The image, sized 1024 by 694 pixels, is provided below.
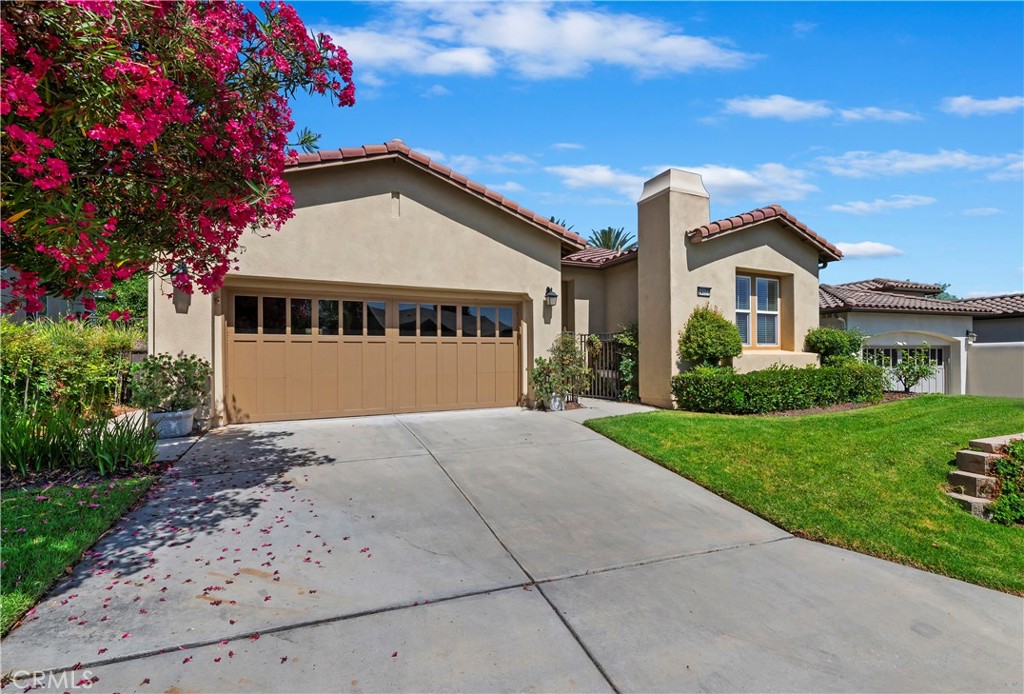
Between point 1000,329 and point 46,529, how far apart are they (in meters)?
28.0

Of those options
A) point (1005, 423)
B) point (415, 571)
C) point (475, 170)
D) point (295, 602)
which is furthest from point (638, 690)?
point (475, 170)

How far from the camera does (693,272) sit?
1118 centimetres

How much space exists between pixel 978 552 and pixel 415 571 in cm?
496

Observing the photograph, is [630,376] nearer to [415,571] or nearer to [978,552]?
[978,552]

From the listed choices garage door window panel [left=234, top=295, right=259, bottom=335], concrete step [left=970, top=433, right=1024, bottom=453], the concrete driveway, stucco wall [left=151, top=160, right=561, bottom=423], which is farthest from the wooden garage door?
concrete step [left=970, top=433, right=1024, bottom=453]

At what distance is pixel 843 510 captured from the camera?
5.09 m

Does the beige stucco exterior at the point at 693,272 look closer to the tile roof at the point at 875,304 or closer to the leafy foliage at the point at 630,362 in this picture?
the leafy foliage at the point at 630,362

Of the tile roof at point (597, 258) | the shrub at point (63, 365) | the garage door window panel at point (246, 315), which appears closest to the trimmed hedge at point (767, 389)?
the tile roof at point (597, 258)

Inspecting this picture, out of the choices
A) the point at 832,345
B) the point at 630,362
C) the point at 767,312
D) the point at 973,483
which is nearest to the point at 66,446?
the point at 973,483

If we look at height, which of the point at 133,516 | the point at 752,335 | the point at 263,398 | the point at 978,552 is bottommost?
the point at 978,552

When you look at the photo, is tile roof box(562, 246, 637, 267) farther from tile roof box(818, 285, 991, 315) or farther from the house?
tile roof box(818, 285, 991, 315)

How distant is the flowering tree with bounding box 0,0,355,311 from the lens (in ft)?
8.54

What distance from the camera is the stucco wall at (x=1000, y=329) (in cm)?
1864

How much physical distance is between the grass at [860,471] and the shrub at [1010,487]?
229mm
